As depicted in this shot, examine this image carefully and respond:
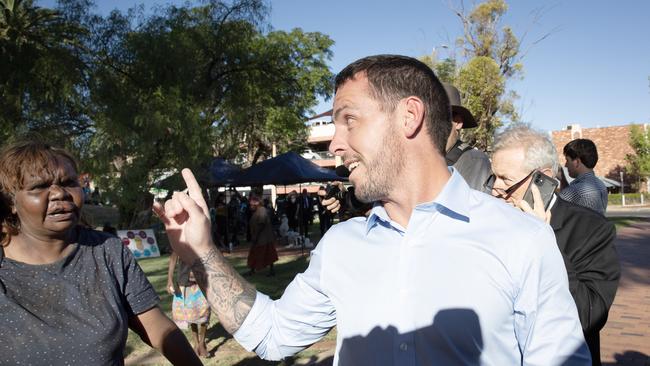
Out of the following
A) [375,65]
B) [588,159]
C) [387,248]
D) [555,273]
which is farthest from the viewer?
[588,159]

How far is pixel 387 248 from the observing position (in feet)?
Result: 5.47

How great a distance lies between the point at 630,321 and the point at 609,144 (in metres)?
50.5

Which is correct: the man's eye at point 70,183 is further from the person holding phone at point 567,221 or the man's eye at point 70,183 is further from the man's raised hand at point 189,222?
the person holding phone at point 567,221

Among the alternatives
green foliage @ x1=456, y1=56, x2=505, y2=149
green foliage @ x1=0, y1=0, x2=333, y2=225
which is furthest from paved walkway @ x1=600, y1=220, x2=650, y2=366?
green foliage @ x1=456, y1=56, x2=505, y2=149

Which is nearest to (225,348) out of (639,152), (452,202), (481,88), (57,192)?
(57,192)

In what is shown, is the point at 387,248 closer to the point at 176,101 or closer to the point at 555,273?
the point at 555,273

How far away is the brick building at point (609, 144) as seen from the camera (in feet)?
161

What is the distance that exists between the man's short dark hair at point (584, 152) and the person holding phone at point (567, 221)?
2083 millimetres

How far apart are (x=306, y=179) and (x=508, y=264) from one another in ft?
47.2

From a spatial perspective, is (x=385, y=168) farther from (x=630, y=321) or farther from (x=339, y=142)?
(x=630, y=321)

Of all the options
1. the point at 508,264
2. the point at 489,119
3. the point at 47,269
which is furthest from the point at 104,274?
the point at 489,119

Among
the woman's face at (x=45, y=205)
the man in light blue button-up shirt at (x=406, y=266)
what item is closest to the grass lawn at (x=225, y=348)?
the woman's face at (x=45, y=205)

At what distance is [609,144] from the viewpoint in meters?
50.6

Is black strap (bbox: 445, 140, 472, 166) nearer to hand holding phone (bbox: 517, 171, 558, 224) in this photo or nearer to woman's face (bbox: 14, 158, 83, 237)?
hand holding phone (bbox: 517, 171, 558, 224)
